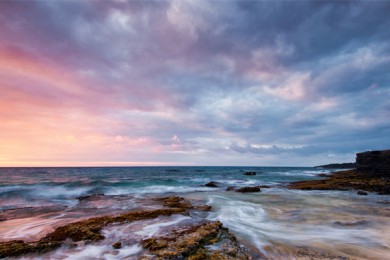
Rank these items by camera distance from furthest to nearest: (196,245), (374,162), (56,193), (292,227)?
(374,162) → (56,193) → (292,227) → (196,245)

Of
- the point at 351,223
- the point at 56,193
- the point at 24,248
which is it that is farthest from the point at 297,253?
the point at 56,193

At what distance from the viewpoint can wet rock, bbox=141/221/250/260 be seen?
5.48 meters

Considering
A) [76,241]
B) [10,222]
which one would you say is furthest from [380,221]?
[10,222]

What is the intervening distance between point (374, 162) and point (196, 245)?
52.8 m

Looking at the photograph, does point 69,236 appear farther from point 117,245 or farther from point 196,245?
point 196,245

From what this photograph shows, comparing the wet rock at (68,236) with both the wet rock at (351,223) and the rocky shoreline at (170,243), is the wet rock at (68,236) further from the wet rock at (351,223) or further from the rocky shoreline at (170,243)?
the wet rock at (351,223)

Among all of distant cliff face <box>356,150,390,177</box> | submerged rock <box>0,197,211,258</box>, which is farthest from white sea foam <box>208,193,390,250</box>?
distant cliff face <box>356,150,390,177</box>

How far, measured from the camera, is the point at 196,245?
234 inches

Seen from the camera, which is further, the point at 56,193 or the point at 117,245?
the point at 56,193

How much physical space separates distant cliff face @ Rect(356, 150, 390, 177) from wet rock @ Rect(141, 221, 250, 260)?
4491 centimetres

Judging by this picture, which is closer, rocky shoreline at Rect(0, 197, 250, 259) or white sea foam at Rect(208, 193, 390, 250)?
rocky shoreline at Rect(0, 197, 250, 259)

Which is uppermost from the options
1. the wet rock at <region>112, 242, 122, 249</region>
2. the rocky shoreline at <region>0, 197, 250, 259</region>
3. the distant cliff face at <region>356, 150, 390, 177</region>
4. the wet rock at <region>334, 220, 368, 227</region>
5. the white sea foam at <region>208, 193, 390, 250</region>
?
the distant cliff face at <region>356, 150, 390, 177</region>

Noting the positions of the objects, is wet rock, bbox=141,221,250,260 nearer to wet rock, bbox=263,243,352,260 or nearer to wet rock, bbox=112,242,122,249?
wet rock, bbox=112,242,122,249

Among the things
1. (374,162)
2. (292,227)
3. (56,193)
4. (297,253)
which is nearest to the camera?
(297,253)
